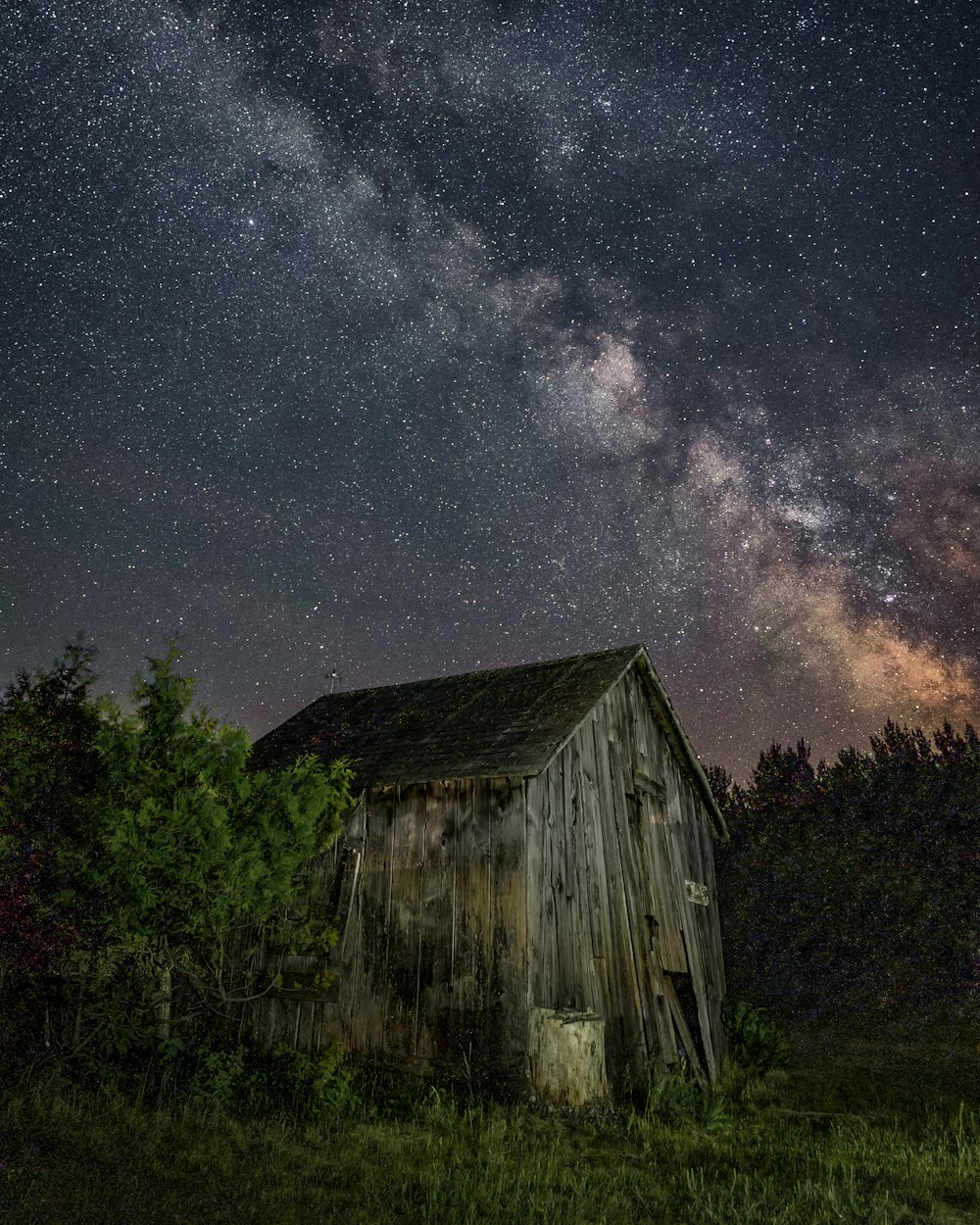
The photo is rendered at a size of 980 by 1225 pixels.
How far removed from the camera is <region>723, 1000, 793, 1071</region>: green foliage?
620 inches

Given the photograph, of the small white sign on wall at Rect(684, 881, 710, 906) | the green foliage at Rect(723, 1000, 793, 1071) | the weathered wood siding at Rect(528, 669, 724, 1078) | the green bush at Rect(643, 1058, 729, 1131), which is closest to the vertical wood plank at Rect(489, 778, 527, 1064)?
the weathered wood siding at Rect(528, 669, 724, 1078)

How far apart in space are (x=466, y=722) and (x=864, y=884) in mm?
12432

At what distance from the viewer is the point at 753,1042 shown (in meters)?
16.1

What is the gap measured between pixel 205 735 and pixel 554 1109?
19.2ft

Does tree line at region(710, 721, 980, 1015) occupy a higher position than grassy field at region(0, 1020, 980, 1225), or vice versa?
tree line at region(710, 721, 980, 1015)

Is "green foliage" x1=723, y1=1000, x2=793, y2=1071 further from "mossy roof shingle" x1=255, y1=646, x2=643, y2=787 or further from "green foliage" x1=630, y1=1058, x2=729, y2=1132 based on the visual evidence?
"mossy roof shingle" x1=255, y1=646, x2=643, y2=787

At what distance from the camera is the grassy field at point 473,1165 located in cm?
579

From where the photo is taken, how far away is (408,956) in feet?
36.9

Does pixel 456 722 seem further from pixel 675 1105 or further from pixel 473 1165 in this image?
pixel 473 1165

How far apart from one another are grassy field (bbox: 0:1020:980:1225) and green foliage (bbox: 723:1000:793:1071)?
497 centimetres

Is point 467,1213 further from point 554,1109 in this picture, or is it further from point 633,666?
point 633,666

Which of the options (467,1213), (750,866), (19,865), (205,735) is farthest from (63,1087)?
(750,866)

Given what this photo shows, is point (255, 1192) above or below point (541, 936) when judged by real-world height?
below

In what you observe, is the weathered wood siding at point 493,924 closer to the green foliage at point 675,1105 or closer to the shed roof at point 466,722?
the shed roof at point 466,722
